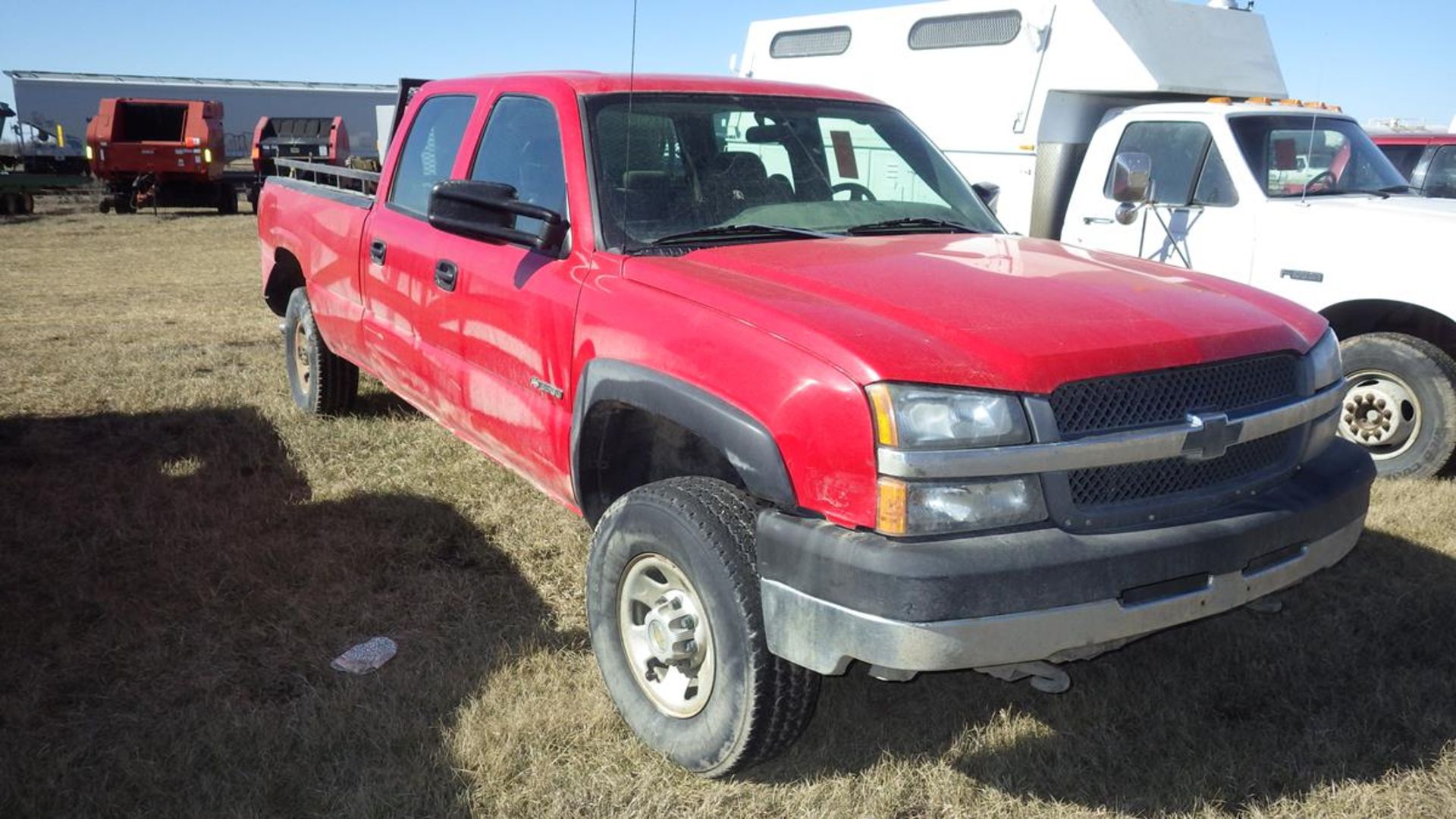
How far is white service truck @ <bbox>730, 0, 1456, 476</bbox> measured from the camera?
18.2 feet

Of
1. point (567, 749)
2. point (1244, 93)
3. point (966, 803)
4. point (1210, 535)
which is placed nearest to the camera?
point (1210, 535)

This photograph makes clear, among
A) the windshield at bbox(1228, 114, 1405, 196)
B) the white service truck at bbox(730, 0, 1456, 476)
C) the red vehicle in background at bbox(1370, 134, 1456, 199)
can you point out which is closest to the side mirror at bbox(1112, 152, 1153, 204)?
the white service truck at bbox(730, 0, 1456, 476)

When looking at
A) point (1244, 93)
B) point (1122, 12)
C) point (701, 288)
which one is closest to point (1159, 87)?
point (1122, 12)

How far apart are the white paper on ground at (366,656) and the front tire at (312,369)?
2617mm

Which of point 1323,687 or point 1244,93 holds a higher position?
point 1244,93

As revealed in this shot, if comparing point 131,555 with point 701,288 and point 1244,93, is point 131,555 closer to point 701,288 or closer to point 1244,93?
point 701,288

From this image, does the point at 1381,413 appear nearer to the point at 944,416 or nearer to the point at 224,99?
the point at 944,416

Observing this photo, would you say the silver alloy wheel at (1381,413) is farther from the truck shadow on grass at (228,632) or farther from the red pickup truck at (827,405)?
the truck shadow on grass at (228,632)

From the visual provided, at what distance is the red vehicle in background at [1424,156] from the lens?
986cm

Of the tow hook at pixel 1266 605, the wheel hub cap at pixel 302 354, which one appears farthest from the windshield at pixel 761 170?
the wheel hub cap at pixel 302 354

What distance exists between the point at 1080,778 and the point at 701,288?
1623mm

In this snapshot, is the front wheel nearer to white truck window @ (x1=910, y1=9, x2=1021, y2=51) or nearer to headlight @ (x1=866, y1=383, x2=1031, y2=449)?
white truck window @ (x1=910, y1=9, x2=1021, y2=51)

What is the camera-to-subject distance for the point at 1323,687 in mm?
3572

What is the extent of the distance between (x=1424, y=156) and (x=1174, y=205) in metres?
5.26
